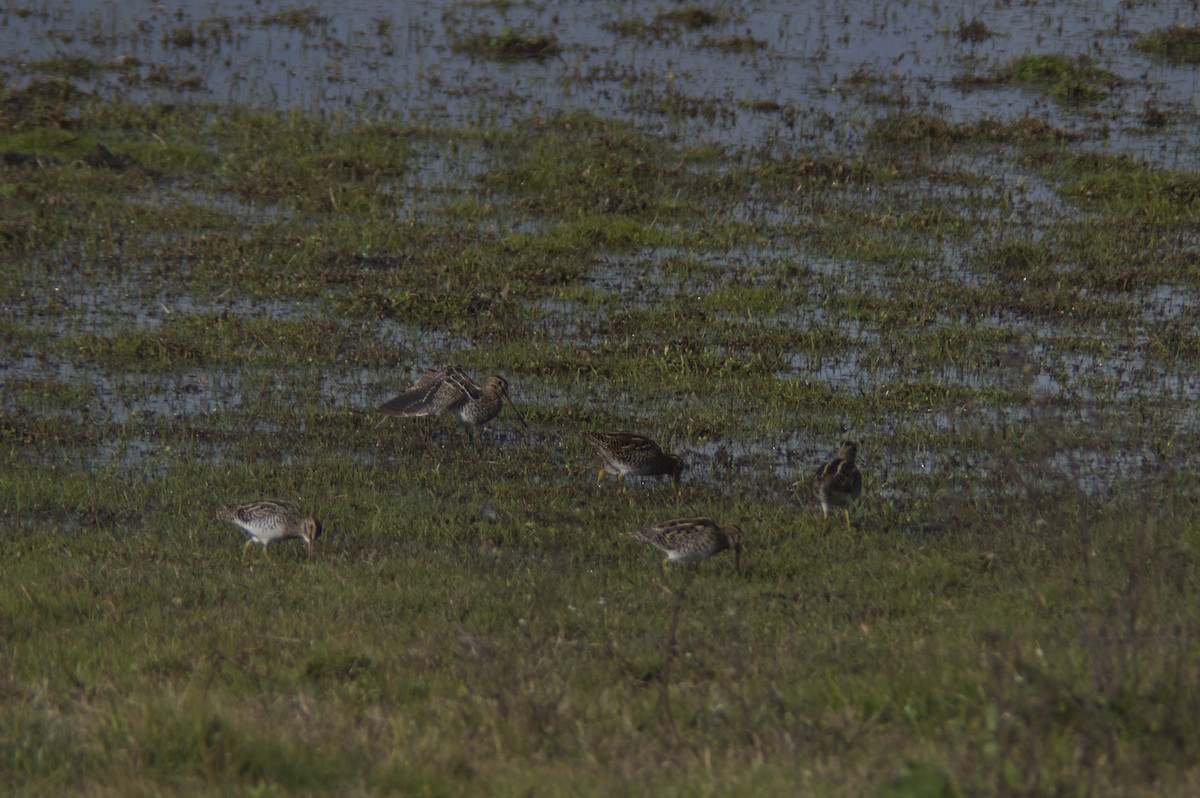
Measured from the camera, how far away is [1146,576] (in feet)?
26.5

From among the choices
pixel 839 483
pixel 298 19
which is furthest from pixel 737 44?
pixel 839 483

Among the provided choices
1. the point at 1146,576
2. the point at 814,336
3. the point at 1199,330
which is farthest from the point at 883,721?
the point at 1199,330

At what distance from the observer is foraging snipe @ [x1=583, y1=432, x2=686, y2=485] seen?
11.0 m

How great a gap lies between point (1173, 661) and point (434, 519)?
5.19 metres

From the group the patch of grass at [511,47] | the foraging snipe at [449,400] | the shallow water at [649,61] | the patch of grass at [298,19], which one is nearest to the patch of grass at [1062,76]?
the shallow water at [649,61]

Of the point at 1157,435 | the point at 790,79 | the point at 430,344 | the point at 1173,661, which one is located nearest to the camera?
the point at 1173,661

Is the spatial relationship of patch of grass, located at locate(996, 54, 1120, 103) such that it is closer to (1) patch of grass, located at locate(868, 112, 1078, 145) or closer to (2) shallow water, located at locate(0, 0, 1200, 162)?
(2) shallow water, located at locate(0, 0, 1200, 162)

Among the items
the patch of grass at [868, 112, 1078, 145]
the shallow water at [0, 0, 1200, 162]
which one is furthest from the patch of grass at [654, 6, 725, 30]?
the patch of grass at [868, 112, 1078, 145]

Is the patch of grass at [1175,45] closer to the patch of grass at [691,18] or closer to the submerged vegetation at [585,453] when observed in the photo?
the submerged vegetation at [585,453]

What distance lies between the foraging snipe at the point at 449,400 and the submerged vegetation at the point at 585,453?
0.86ft

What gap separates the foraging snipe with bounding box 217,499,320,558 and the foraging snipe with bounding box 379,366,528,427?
2.47 m

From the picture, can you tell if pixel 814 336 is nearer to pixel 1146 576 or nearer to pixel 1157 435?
pixel 1157 435

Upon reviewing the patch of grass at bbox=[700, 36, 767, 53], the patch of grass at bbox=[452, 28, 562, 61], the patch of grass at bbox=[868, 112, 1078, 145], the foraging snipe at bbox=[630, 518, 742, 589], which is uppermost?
the patch of grass at bbox=[700, 36, 767, 53]

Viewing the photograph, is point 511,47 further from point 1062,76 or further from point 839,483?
point 839,483
